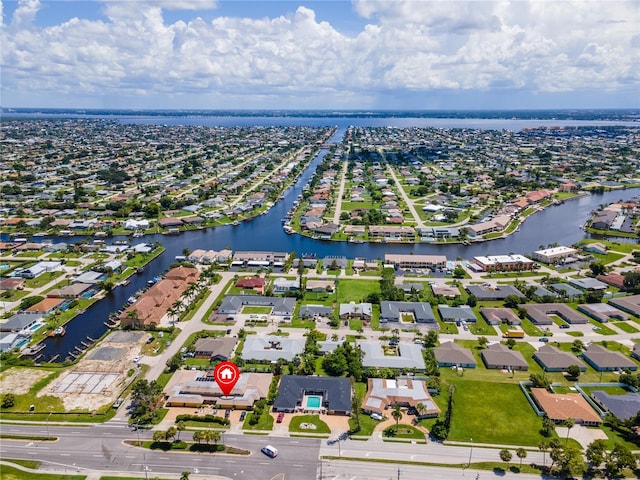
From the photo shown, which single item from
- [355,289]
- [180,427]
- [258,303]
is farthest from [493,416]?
[258,303]

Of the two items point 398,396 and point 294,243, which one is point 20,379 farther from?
point 294,243

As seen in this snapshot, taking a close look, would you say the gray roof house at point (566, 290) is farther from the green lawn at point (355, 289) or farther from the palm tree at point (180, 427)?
the palm tree at point (180, 427)

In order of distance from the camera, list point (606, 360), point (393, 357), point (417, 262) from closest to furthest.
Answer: point (606, 360) → point (393, 357) → point (417, 262)

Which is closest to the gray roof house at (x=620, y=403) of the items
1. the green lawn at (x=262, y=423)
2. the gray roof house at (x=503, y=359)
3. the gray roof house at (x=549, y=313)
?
the gray roof house at (x=503, y=359)

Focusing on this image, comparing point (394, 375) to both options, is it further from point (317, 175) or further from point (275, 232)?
point (317, 175)

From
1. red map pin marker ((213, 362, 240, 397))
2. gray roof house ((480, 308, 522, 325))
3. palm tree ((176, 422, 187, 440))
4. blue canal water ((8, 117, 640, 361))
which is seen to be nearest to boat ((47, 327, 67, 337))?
blue canal water ((8, 117, 640, 361))

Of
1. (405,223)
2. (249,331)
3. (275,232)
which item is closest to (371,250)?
(405,223)

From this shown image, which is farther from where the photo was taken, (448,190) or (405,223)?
(448,190)
